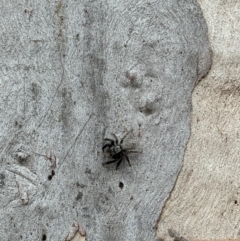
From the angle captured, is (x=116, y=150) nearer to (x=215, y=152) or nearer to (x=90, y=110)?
(x=90, y=110)

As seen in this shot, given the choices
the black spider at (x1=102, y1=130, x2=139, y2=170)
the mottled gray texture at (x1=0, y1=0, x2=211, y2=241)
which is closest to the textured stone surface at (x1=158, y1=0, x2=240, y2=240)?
the mottled gray texture at (x1=0, y1=0, x2=211, y2=241)

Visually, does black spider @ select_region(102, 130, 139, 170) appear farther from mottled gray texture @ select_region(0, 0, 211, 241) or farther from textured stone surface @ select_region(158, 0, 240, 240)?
textured stone surface @ select_region(158, 0, 240, 240)

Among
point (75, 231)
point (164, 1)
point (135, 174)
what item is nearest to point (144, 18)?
point (164, 1)

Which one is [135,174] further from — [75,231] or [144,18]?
[144,18]

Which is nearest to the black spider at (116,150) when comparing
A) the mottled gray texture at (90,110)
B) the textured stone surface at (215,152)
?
the mottled gray texture at (90,110)

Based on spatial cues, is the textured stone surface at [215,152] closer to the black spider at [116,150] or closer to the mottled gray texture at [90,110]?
the mottled gray texture at [90,110]
